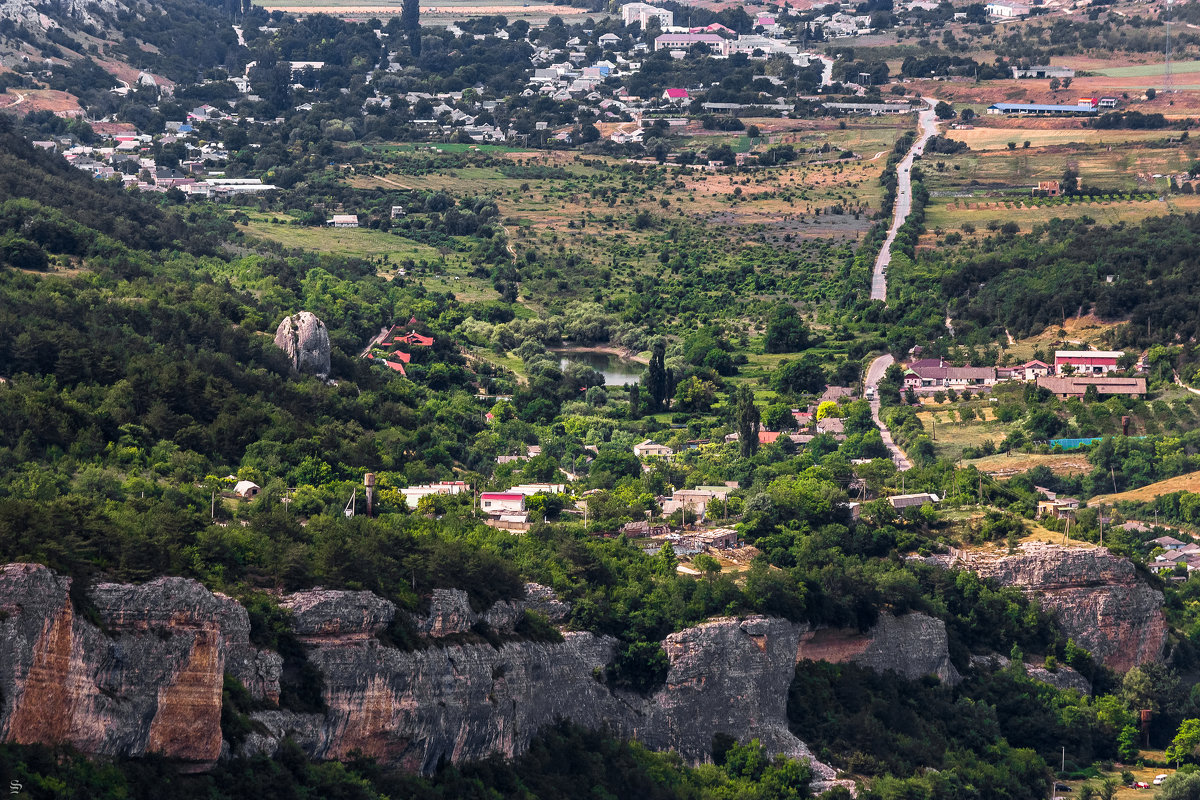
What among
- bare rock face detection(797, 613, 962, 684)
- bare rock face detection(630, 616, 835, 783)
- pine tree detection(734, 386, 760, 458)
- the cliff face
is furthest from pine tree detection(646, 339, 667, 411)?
bare rock face detection(630, 616, 835, 783)

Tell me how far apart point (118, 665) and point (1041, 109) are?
132m

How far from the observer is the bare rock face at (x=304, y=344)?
2672 inches

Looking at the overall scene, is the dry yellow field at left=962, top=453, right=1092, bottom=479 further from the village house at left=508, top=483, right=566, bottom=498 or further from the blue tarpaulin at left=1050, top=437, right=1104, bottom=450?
the village house at left=508, top=483, right=566, bottom=498

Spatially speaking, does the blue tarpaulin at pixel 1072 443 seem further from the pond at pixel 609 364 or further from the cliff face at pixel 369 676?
the cliff face at pixel 369 676

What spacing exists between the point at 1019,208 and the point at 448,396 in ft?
183

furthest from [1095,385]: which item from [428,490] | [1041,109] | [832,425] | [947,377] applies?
[1041,109]

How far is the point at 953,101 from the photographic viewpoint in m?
162

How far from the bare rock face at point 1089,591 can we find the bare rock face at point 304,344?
2242 cm

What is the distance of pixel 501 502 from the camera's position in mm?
55562

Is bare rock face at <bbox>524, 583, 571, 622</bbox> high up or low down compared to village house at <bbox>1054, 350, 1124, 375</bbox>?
up

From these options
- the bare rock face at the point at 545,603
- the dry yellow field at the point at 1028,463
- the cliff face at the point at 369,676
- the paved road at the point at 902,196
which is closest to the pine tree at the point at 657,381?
the dry yellow field at the point at 1028,463

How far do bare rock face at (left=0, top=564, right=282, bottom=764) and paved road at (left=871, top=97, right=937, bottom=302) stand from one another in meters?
72.7

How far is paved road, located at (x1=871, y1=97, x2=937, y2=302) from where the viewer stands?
349ft

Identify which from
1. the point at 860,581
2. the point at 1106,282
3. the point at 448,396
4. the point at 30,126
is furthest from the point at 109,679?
the point at 30,126
